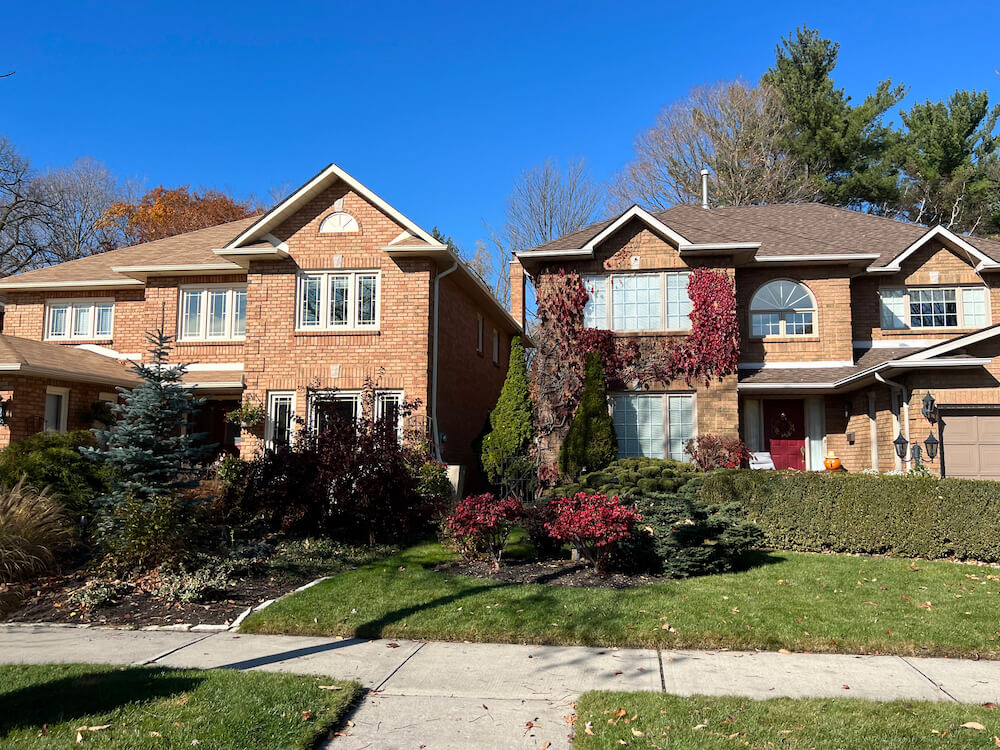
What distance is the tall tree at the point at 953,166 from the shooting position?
30297 millimetres

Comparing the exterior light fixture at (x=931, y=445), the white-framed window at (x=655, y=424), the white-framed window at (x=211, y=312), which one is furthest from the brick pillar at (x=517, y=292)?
the exterior light fixture at (x=931, y=445)

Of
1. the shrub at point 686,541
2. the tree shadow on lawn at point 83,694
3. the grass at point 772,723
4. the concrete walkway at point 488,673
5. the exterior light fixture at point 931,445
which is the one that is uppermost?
the exterior light fixture at point 931,445

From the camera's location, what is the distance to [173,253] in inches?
749

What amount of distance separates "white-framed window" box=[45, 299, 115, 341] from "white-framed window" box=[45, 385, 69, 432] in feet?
10.2

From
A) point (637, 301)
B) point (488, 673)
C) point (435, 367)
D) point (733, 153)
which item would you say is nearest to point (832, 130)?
point (733, 153)

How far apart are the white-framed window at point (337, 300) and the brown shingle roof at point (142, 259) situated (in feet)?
9.17

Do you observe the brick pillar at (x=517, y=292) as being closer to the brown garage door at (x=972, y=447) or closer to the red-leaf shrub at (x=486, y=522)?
the brown garage door at (x=972, y=447)

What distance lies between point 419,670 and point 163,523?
443 cm

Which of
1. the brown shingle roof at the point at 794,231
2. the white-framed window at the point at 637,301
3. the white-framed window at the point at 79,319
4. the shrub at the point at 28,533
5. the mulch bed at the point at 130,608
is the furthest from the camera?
the white-framed window at the point at 79,319

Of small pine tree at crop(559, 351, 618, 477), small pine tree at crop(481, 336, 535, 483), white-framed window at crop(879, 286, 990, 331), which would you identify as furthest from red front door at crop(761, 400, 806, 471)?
small pine tree at crop(481, 336, 535, 483)

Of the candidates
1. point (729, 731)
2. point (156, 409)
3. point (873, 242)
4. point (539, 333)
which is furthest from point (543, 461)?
point (729, 731)

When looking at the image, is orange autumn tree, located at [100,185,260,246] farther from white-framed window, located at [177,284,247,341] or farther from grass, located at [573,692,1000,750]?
grass, located at [573,692,1000,750]

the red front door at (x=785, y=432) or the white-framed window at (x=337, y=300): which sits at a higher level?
the white-framed window at (x=337, y=300)

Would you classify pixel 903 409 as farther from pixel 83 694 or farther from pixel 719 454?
pixel 83 694
